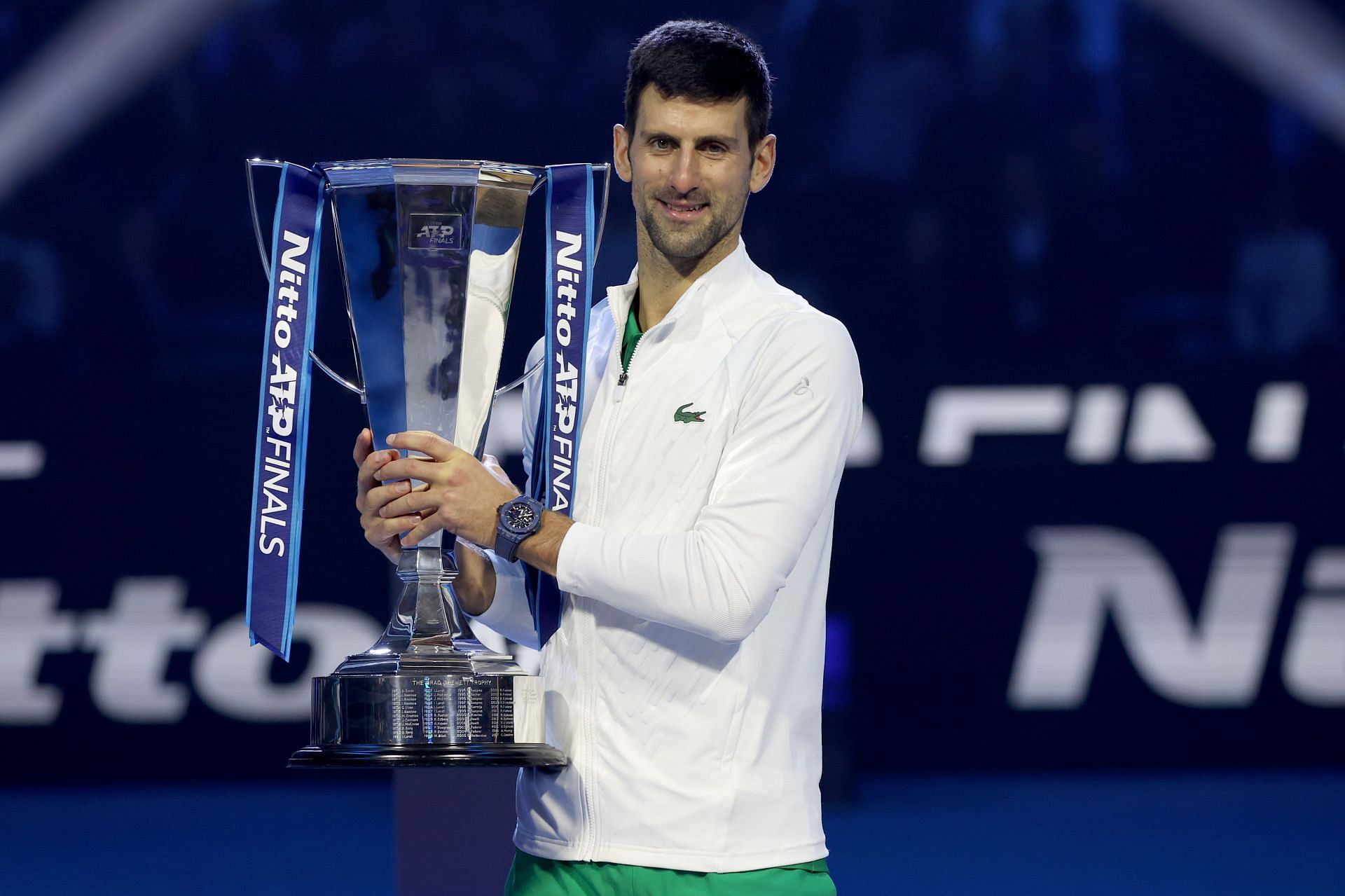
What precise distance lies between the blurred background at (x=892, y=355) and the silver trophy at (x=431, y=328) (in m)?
3.50

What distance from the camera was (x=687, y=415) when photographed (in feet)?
6.39

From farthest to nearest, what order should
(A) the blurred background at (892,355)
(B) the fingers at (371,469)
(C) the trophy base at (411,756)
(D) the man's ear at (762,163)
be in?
1. (A) the blurred background at (892,355)
2. (D) the man's ear at (762,163)
3. (B) the fingers at (371,469)
4. (C) the trophy base at (411,756)

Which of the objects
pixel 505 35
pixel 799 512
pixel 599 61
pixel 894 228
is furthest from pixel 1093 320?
pixel 799 512

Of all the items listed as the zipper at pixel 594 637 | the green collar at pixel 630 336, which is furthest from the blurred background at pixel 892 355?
the zipper at pixel 594 637

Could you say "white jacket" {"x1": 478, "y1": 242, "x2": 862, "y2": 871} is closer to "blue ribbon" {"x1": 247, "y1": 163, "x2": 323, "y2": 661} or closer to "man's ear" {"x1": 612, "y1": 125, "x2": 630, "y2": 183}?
"man's ear" {"x1": 612, "y1": 125, "x2": 630, "y2": 183}

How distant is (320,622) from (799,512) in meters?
4.04

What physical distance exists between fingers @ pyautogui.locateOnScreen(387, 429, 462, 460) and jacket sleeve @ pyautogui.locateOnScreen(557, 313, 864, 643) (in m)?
0.18

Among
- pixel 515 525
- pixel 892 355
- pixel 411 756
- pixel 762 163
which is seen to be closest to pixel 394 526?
pixel 515 525

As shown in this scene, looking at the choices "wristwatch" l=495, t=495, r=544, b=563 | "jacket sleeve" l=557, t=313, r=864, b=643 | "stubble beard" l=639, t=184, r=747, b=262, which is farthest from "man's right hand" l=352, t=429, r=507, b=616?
"stubble beard" l=639, t=184, r=747, b=262

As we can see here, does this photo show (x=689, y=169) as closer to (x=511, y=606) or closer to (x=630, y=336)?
(x=630, y=336)

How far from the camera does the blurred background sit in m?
5.57

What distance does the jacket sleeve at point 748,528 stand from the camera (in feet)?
5.87

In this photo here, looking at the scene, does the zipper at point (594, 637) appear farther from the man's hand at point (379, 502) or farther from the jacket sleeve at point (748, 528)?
the man's hand at point (379, 502)

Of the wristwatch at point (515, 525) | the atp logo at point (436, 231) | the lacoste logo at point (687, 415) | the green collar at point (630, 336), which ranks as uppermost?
the atp logo at point (436, 231)
